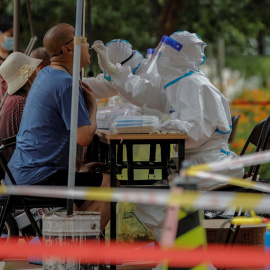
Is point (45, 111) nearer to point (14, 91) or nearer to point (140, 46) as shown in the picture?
point (14, 91)

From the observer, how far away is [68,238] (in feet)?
13.7

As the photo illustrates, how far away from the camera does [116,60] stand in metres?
6.05

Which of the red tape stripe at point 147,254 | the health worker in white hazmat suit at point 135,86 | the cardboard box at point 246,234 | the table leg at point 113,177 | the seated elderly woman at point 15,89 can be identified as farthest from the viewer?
the seated elderly woman at point 15,89

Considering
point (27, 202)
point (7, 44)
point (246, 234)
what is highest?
point (7, 44)

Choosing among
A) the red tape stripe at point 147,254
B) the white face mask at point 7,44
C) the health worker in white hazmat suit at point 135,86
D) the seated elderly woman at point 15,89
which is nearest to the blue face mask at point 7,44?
the white face mask at point 7,44

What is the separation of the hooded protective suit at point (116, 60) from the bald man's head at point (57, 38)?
3.45ft

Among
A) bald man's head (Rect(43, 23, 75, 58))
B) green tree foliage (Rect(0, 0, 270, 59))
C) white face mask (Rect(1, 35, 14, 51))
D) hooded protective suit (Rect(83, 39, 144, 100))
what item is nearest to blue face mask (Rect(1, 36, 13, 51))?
white face mask (Rect(1, 35, 14, 51))

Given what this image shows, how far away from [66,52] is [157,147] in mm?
1433

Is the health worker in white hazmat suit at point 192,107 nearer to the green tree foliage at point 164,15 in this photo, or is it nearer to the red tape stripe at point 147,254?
the red tape stripe at point 147,254

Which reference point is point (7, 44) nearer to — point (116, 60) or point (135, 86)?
point (116, 60)

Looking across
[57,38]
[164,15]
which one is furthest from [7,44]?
[164,15]

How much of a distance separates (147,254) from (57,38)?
2.42 metres

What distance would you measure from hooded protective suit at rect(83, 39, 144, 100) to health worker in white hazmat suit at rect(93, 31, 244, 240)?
0.85m

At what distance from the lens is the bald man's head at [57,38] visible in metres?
4.91
